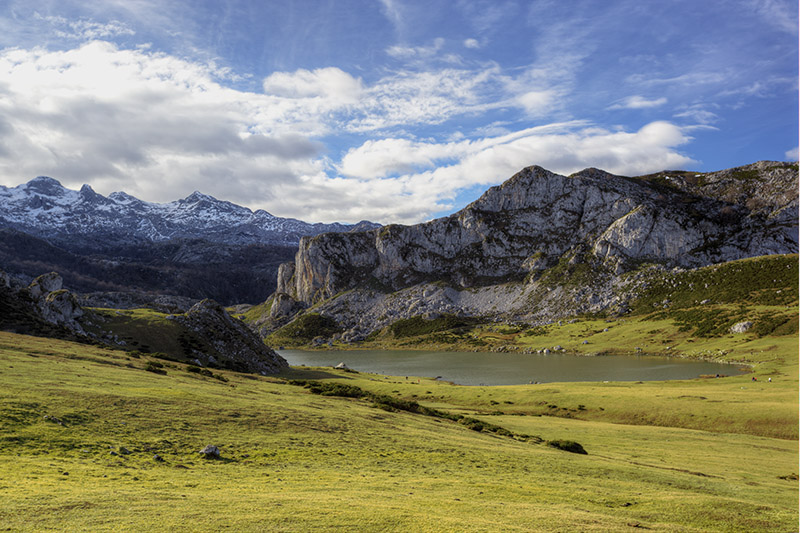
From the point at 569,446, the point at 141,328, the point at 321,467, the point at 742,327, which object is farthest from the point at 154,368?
the point at 742,327

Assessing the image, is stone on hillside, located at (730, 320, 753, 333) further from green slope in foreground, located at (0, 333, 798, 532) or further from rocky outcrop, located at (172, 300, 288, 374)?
rocky outcrop, located at (172, 300, 288, 374)

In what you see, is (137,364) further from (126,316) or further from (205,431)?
(126,316)

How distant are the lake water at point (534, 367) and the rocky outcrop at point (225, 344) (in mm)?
53952

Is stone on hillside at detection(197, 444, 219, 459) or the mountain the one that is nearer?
stone on hillside at detection(197, 444, 219, 459)

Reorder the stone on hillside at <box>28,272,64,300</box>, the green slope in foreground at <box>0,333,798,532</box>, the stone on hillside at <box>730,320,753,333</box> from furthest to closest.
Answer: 1. the stone on hillside at <box>730,320,753,333</box>
2. the stone on hillside at <box>28,272,64,300</box>
3. the green slope in foreground at <box>0,333,798,532</box>

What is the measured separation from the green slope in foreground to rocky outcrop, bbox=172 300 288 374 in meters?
37.5

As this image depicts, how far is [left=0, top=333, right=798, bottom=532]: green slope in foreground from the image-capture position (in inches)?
590

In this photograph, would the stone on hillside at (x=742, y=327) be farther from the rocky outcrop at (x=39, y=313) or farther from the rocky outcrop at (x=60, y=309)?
A: the rocky outcrop at (x=60, y=309)

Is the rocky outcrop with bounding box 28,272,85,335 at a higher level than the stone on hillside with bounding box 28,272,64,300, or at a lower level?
lower

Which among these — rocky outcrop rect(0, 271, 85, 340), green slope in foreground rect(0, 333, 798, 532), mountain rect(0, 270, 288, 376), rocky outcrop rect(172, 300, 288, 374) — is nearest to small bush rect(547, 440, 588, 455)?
green slope in foreground rect(0, 333, 798, 532)

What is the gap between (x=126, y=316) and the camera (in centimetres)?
9319

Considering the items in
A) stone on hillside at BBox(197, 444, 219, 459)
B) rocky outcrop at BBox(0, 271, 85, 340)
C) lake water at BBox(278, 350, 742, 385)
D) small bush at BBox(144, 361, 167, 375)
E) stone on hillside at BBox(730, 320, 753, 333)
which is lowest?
lake water at BBox(278, 350, 742, 385)

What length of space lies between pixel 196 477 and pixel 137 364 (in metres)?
42.6

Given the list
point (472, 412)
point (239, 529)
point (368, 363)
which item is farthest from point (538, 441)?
point (368, 363)
